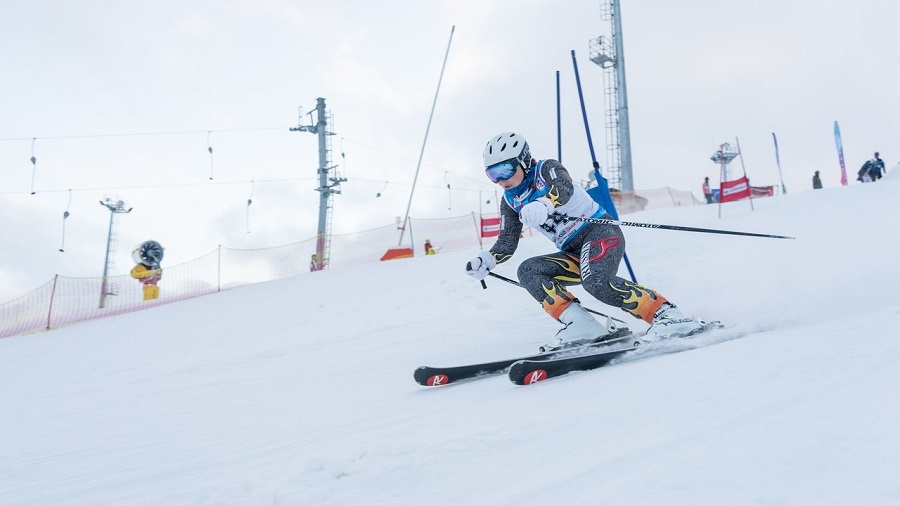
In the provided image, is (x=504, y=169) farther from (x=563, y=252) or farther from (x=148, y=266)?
(x=148, y=266)

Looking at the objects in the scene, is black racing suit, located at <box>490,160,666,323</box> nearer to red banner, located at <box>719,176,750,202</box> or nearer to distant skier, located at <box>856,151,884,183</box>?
red banner, located at <box>719,176,750,202</box>

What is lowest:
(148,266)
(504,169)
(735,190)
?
(504,169)

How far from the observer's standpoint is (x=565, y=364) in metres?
3.33

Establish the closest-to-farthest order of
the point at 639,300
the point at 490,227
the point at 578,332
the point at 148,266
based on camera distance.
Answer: the point at 639,300 < the point at 578,332 < the point at 490,227 < the point at 148,266

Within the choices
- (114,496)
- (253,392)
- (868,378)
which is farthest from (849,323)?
(253,392)

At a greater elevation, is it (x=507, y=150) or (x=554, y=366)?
(x=507, y=150)

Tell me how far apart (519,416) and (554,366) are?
1.00 meters

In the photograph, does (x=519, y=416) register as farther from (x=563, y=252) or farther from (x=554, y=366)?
(x=563, y=252)

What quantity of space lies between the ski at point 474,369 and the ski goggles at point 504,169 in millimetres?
1351

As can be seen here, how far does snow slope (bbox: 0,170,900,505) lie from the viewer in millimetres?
1550

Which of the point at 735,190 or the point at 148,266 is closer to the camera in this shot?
the point at 735,190

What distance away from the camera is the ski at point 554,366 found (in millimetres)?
3088

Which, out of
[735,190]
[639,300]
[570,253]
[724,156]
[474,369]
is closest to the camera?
[474,369]

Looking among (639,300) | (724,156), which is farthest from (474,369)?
(724,156)
